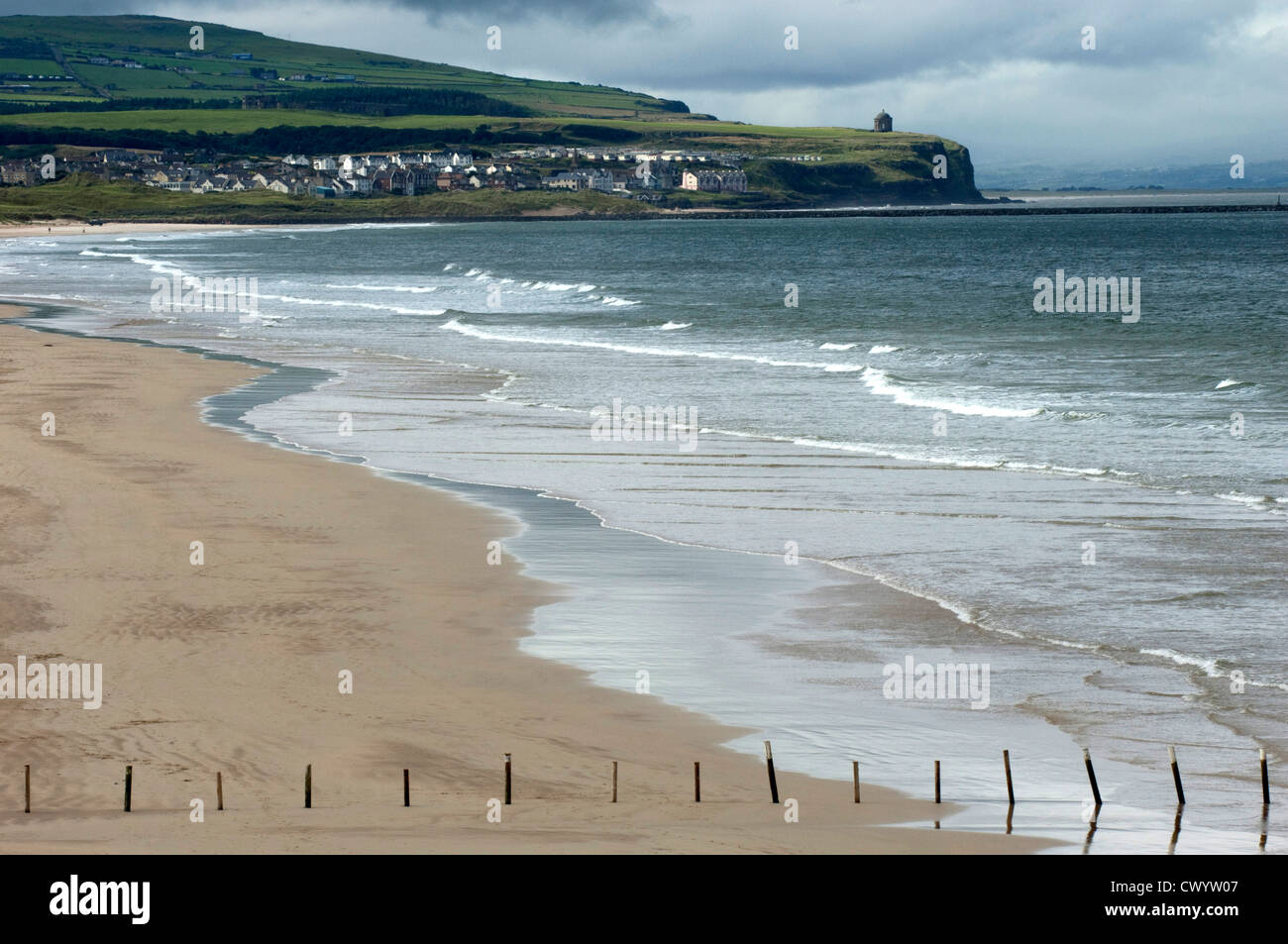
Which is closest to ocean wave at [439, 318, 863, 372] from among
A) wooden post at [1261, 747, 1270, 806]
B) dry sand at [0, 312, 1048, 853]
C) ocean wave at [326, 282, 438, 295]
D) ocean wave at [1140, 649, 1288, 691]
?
ocean wave at [326, 282, 438, 295]

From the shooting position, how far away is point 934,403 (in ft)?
102

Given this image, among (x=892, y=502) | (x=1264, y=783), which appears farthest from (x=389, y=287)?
(x=1264, y=783)

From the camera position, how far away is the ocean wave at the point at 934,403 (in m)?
29.5

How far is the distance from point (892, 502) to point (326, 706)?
10.7 m

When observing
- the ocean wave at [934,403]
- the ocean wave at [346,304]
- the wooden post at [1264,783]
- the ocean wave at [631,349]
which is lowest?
the wooden post at [1264,783]

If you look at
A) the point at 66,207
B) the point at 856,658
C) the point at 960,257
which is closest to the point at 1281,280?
the point at 960,257

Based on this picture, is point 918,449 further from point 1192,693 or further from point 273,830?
point 273,830

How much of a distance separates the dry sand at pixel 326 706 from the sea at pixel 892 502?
26.4 inches

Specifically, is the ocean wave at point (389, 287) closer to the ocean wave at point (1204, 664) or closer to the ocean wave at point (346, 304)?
the ocean wave at point (346, 304)

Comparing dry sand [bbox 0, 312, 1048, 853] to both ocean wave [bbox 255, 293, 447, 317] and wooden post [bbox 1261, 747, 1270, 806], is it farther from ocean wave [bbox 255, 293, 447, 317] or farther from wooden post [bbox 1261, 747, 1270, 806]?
ocean wave [bbox 255, 293, 447, 317]

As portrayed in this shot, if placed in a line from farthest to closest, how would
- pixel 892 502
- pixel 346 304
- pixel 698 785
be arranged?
pixel 346 304 < pixel 892 502 < pixel 698 785

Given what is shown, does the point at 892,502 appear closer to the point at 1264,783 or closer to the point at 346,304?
the point at 1264,783

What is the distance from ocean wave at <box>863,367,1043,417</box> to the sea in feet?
0.74

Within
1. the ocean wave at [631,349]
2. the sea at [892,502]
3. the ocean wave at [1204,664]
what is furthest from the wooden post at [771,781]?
the ocean wave at [631,349]
